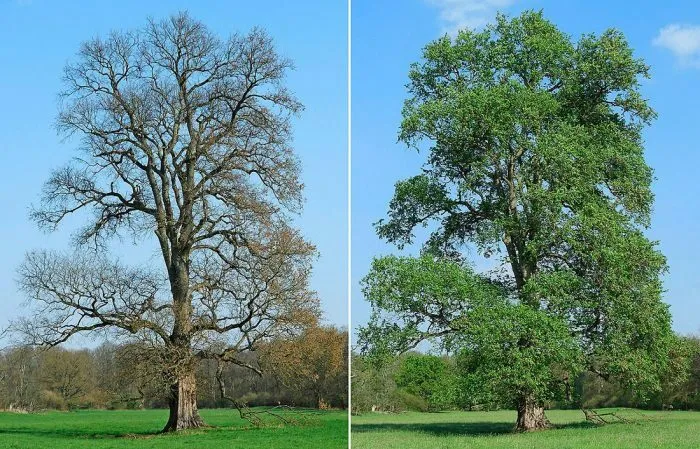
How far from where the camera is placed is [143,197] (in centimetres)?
1609

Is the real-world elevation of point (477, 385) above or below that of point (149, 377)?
below

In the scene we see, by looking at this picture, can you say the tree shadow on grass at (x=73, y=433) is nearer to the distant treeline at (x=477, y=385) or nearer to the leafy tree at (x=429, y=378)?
the distant treeline at (x=477, y=385)

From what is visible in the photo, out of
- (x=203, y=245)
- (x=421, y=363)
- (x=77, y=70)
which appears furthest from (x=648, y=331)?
(x=77, y=70)

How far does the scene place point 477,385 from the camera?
1190cm

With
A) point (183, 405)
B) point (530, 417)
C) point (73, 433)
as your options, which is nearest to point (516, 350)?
point (530, 417)

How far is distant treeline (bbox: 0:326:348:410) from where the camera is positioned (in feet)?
49.1

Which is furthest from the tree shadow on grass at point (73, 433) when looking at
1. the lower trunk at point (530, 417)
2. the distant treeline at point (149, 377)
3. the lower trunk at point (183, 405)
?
the lower trunk at point (530, 417)

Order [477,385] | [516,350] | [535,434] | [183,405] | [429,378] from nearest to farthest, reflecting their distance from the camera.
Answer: [516,350]
[477,385]
[535,434]
[183,405]
[429,378]

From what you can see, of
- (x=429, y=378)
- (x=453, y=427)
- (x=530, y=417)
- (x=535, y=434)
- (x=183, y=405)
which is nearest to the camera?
(x=535, y=434)

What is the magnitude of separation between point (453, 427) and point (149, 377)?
4.96m

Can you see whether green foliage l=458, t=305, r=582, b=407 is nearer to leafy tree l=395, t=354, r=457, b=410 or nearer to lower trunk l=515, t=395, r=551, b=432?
leafy tree l=395, t=354, r=457, b=410

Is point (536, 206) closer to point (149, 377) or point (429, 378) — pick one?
point (429, 378)

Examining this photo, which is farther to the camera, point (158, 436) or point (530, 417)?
point (158, 436)

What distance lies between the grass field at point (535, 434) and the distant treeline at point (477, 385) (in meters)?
0.33
